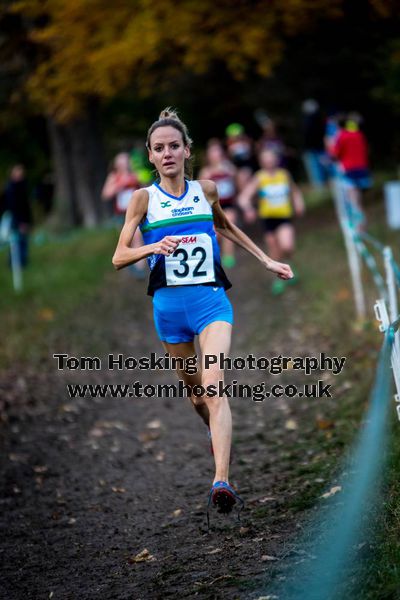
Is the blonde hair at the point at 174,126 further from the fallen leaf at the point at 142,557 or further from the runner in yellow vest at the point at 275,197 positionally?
the runner in yellow vest at the point at 275,197

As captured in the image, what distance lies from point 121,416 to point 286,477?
132 inches

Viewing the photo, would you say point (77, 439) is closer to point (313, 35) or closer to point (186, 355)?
point (186, 355)

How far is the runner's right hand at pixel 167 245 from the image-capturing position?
5422 mm

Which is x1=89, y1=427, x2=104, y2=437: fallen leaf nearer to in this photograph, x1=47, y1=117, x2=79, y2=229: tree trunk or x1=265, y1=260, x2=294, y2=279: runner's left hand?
x1=265, y1=260, x2=294, y2=279: runner's left hand

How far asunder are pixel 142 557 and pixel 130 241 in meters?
1.85

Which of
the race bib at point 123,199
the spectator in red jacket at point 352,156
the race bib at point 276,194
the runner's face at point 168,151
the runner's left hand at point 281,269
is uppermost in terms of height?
the spectator in red jacket at point 352,156

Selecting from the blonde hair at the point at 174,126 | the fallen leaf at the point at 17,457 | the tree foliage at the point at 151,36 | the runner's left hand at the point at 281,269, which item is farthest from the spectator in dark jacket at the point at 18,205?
the runner's left hand at the point at 281,269

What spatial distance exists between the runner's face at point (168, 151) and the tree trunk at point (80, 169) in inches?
764

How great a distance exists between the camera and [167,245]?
544 cm

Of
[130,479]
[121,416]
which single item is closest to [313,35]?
[121,416]

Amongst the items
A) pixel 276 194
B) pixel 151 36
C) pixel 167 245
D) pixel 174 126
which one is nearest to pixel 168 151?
pixel 174 126

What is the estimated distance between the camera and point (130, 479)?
25.0ft

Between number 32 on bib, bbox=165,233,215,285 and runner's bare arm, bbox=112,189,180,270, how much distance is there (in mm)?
281

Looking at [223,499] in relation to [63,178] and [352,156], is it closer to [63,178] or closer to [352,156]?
[352,156]
